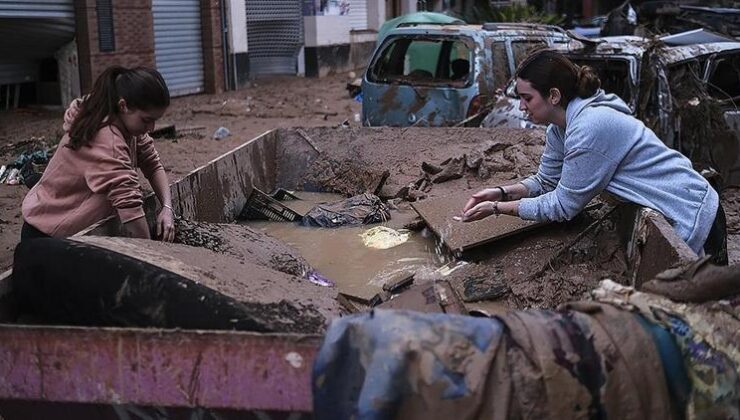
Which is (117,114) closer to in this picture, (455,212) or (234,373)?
(234,373)

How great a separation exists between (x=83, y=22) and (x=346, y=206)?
30.9 ft

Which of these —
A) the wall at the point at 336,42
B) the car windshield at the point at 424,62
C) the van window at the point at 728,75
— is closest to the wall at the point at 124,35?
the wall at the point at 336,42

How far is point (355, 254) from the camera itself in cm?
476

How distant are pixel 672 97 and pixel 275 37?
47.3 ft

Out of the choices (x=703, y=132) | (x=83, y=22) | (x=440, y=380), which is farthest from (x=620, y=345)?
(x=83, y=22)

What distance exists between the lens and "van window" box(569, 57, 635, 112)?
7270mm

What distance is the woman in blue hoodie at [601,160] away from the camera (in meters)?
3.45

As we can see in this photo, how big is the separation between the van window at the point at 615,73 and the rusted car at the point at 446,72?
1014 millimetres

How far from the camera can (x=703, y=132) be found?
7363 millimetres

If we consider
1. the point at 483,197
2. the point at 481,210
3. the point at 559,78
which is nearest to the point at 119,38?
the point at 483,197

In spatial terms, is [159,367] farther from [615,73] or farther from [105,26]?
[105,26]

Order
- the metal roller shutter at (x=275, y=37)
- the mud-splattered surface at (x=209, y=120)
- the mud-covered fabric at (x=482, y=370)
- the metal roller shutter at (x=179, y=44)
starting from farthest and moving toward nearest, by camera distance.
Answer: the metal roller shutter at (x=275, y=37) → the metal roller shutter at (x=179, y=44) → the mud-splattered surface at (x=209, y=120) → the mud-covered fabric at (x=482, y=370)

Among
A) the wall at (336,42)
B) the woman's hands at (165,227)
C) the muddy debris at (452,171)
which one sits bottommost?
the muddy debris at (452,171)

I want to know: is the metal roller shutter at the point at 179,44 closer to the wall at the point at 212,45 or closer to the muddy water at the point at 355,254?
the wall at the point at 212,45
